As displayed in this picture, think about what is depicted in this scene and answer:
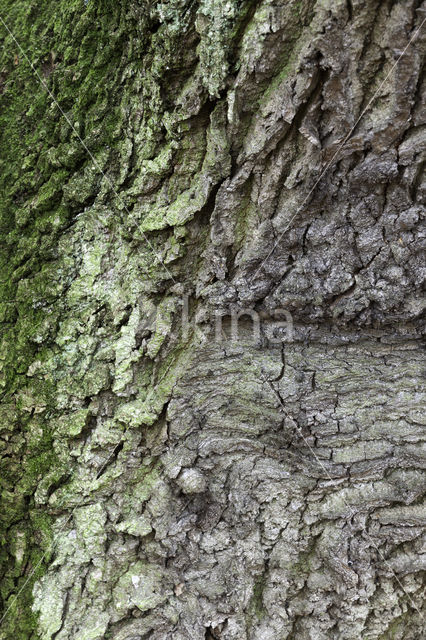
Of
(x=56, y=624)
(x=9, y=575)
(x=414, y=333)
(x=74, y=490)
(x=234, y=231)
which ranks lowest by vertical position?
(x=56, y=624)

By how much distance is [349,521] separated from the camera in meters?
1.84

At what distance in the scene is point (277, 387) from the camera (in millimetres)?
1960

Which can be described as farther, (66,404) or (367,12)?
(66,404)

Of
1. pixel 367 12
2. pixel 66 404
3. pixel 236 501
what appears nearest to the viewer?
pixel 367 12

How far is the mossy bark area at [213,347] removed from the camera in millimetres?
1784

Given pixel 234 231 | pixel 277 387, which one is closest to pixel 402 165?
pixel 234 231

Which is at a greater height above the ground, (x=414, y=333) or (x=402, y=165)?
(x=402, y=165)

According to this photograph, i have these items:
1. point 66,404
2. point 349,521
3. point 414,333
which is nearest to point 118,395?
point 66,404

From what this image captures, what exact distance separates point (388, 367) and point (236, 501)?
785 mm

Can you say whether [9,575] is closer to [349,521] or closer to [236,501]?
[236,501]

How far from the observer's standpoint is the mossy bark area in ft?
5.85

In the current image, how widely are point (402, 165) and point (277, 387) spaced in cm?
93

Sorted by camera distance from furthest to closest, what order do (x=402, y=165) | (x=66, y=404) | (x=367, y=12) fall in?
(x=66, y=404)
(x=402, y=165)
(x=367, y=12)

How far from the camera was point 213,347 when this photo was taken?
6.59 ft
